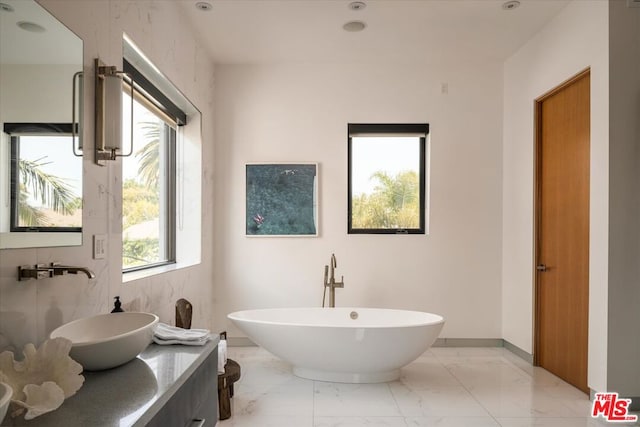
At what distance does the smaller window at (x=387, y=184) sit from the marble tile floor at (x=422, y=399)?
54.8 inches

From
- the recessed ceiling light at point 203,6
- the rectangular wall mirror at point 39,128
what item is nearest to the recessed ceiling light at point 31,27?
the rectangular wall mirror at point 39,128

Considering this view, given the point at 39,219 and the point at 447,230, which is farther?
the point at 447,230

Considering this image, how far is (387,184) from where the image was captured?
470 cm

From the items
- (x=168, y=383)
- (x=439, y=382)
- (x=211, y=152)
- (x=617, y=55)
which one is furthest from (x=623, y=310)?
(x=211, y=152)

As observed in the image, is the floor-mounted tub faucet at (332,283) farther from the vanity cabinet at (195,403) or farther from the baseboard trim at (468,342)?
the vanity cabinet at (195,403)

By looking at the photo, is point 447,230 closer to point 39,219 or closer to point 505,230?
point 505,230

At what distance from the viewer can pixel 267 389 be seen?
335cm

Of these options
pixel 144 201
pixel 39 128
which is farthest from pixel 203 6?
pixel 39 128

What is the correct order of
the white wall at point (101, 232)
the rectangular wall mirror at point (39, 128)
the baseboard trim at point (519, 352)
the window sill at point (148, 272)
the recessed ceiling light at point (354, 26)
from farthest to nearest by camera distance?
the baseboard trim at point (519, 352) → the recessed ceiling light at point (354, 26) → the window sill at point (148, 272) → the white wall at point (101, 232) → the rectangular wall mirror at point (39, 128)

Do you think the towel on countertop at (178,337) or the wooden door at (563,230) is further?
the wooden door at (563,230)

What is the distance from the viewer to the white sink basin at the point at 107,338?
1.42 metres

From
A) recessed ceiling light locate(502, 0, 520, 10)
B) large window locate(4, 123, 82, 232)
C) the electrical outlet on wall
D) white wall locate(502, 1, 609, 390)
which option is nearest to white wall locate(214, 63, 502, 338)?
white wall locate(502, 1, 609, 390)

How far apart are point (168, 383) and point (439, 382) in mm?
2609

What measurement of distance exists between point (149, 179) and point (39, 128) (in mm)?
1879
